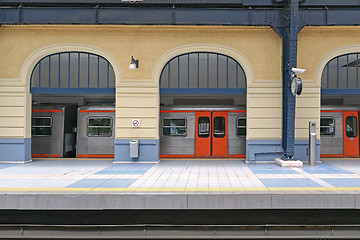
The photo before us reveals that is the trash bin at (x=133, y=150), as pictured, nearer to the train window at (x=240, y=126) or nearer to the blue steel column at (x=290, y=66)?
the train window at (x=240, y=126)

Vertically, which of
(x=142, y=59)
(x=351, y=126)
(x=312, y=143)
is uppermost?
(x=142, y=59)

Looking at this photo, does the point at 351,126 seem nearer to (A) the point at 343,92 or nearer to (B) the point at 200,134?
(A) the point at 343,92

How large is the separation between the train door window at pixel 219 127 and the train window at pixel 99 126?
182 inches

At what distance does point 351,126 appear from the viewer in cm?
1145

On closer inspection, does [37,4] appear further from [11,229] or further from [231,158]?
[231,158]

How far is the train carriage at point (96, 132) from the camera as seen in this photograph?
11.4 metres

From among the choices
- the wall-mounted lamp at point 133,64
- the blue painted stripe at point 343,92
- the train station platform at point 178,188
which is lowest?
the train station platform at point 178,188

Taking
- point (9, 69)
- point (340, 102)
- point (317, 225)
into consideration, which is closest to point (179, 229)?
point (317, 225)

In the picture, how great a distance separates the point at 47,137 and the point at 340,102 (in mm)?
14862

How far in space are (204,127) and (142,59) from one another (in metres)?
3.93

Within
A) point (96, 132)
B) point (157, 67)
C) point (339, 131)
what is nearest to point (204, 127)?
point (157, 67)

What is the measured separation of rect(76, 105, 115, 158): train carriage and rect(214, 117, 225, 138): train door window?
450 centimetres

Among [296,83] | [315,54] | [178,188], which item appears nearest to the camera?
[178,188]

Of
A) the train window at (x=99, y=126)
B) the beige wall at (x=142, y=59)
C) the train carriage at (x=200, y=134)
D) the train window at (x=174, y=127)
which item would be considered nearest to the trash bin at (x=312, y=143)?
the beige wall at (x=142, y=59)
